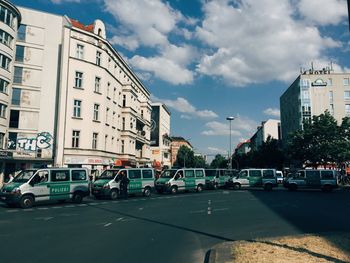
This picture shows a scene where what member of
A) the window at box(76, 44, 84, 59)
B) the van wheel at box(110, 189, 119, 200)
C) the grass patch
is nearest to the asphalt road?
the grass patch

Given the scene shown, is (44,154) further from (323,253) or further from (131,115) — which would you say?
(323,253)

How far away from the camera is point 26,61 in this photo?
39188mm

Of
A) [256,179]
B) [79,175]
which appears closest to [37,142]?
[79,175]

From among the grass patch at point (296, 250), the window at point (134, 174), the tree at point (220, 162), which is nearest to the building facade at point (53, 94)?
the window at point (134, 174)

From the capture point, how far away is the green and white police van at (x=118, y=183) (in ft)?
76.8

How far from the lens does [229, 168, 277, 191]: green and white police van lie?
3401 cm

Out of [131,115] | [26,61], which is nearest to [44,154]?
[26,61]

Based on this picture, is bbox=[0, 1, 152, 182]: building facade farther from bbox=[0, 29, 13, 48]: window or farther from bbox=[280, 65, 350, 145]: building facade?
bbox=[280, 65, 350, 145]: building facade

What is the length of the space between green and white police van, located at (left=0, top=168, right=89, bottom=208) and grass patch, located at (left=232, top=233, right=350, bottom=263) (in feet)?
43.5

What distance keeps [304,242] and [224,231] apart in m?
3.06

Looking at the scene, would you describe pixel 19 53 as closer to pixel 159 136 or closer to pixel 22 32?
pixel 22 32

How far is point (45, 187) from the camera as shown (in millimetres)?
19016

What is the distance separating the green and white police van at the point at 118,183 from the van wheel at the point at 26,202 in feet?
18.4

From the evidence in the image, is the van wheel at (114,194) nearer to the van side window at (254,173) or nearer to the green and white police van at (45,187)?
the green and white police van at (45,187)
